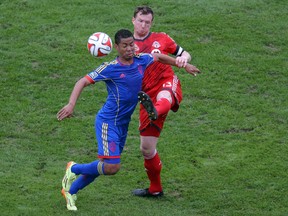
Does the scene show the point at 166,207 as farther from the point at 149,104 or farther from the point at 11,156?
the point at 11,156

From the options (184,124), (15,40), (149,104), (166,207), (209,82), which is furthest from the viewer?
(15,40)

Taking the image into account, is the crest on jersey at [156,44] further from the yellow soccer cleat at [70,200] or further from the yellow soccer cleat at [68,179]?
the yellow soccer cleat at [70,200]

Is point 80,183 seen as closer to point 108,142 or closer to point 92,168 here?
point 92,168

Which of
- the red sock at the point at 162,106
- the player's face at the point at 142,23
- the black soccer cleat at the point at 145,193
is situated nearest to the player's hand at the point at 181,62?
the red sock at the point at 162,106

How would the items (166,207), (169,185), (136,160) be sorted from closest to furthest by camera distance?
1. (166,207)
2. (169,185)
3. (136,160)

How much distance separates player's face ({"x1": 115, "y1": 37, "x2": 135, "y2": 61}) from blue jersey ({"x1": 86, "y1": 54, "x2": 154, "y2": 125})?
0.13 m

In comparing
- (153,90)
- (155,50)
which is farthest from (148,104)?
(155,50)

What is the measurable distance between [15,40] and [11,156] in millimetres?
4690

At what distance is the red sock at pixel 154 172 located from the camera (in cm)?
1075

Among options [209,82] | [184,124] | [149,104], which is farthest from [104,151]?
[209,82]

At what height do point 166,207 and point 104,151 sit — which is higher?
point 104,151

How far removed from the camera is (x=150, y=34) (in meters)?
11.0

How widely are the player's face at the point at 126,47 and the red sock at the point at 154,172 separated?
5.14 feet

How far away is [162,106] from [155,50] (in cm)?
94
